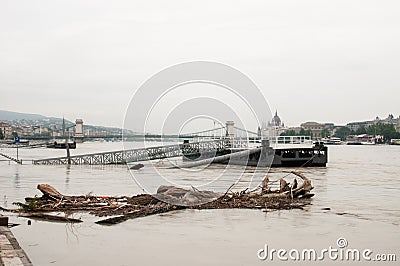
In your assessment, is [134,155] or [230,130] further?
[230,130]

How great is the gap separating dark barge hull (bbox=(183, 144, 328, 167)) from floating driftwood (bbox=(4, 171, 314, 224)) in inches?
1086

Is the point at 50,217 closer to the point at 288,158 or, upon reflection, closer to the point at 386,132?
the point at 288,158

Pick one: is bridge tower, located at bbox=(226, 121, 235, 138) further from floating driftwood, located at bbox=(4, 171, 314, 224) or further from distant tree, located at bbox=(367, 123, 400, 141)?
distant tree, located at bbox=(367, 123, 400, 141)

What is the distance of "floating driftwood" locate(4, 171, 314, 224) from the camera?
1383 cm

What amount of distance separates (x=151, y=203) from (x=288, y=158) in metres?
31.9

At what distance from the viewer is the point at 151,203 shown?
1528 centimetres

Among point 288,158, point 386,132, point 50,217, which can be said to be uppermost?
point 386,132

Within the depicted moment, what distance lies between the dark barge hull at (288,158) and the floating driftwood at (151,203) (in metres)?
27.6

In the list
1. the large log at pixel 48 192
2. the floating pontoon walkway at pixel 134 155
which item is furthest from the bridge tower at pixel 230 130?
the large log at pixel 48 192

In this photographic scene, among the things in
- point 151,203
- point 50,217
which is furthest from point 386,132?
point 50,217

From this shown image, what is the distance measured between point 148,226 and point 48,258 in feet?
12.1

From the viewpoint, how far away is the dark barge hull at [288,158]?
45438mm

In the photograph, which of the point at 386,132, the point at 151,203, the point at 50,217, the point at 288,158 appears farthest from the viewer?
the point at 386,132

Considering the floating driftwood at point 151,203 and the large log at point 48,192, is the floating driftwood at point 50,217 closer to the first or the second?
the floating driftwood at point 151,203
